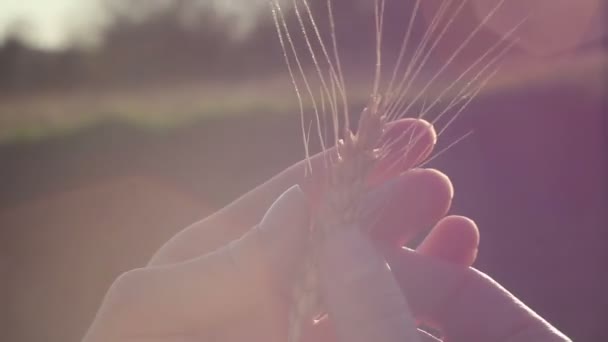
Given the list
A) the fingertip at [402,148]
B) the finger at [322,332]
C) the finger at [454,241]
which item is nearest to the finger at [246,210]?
the fingertip at [402,148]

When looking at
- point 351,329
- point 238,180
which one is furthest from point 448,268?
point 238,180

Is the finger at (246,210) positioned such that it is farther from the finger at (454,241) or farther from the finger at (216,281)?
the finger at (216,281)

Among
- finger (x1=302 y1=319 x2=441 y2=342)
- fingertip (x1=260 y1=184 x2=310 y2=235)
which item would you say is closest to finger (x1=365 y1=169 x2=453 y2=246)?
finger (x1=302 y1=319 x2=441 y2=342)

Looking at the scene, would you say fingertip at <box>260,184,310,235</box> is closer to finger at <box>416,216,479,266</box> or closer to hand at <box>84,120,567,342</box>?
hand at <box>84,120,567,342</box>

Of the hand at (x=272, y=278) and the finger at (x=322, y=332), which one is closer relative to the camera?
the hand at (x=272, y=278)

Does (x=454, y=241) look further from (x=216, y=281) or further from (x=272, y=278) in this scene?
(x=216, y=281)

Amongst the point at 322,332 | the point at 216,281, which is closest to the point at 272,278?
the point at 216,281
